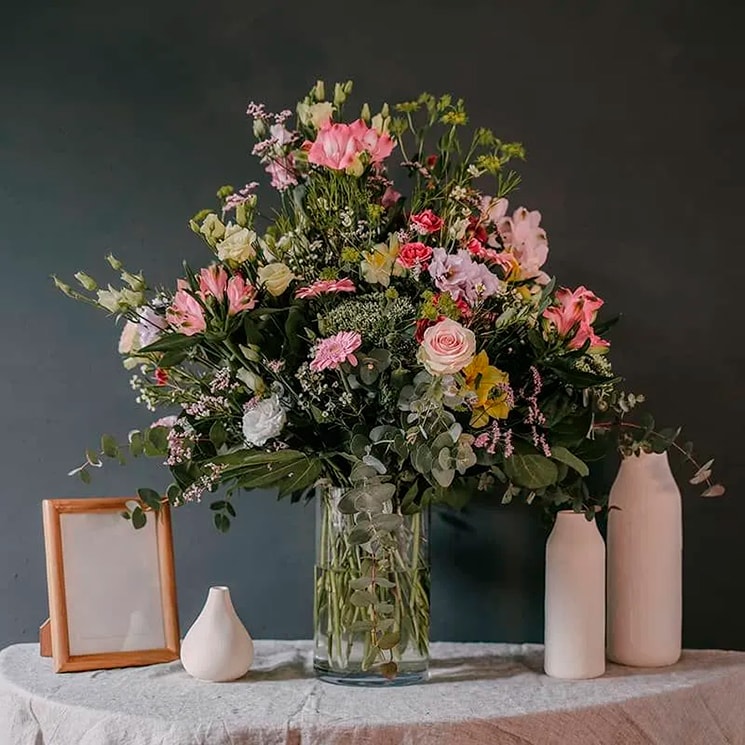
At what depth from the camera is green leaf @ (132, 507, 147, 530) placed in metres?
1.55

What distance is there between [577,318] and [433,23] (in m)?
0.68

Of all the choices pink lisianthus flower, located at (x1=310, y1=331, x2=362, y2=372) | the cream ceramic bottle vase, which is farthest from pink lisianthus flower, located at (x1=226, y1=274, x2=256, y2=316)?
the cream ceramic bottle vase

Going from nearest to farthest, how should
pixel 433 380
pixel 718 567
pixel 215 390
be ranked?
pixel 433 380, pixel 215 390, pixel 718 567

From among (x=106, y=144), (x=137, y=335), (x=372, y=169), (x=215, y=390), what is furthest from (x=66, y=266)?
(x=372, y=169)

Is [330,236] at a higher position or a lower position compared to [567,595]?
higher

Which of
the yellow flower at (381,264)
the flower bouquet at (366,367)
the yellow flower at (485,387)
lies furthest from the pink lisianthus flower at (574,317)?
the yellow flower at (381,264)

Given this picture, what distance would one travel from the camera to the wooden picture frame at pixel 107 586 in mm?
1536

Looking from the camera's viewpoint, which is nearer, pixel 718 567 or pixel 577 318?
pixel 577 318

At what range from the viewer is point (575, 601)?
1513 mm

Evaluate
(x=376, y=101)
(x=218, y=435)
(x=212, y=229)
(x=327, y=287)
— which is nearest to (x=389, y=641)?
(x=218, y=435)

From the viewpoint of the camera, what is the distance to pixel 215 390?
1.45 meters

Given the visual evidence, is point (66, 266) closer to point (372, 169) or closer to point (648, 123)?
point (372, 169)

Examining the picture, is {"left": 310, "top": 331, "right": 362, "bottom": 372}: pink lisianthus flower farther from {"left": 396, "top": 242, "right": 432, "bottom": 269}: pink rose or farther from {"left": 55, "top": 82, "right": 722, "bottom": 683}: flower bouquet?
{"left": 396, "top": 242, "right": 432, "bottom": 269}: pink rose

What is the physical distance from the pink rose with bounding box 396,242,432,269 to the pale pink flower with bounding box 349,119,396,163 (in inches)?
5.6
